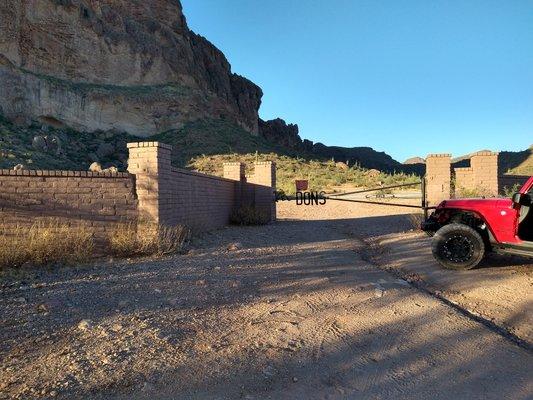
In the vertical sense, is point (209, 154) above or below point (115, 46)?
below

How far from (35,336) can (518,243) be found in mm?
6817

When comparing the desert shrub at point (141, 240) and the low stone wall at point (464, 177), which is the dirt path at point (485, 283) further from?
the desert shrub at point (141, 240)

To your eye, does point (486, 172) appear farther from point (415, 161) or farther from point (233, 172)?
point (415, 161)

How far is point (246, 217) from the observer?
17.4 m

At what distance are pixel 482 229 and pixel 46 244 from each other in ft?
25.2

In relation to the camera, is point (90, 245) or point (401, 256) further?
point (401, 256)

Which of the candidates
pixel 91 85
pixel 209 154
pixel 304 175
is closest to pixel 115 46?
pixel 91 85

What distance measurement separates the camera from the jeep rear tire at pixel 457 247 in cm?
800

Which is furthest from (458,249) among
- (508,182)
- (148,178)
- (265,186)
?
(265,186)

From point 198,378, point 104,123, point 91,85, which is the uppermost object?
point 91,85

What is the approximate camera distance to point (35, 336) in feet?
15.1

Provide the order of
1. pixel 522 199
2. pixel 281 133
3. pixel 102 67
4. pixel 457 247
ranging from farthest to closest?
pixel 281 133 → pixel 102 67 → pixel 457 247 → pixel 522 199

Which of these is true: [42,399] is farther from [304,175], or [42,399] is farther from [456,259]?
[304,175]

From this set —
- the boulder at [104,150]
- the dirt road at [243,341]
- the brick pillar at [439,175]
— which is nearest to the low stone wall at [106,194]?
the dirt road at [243,341]
